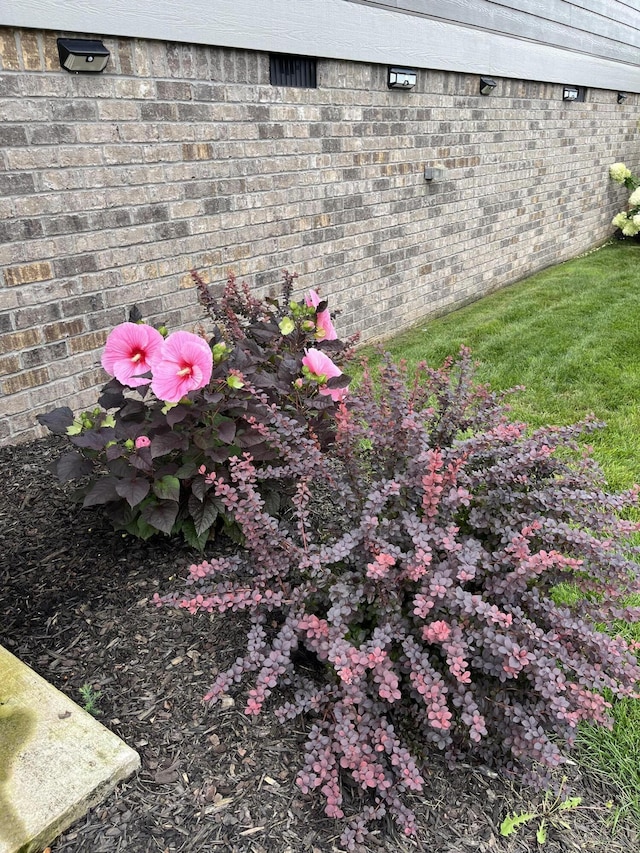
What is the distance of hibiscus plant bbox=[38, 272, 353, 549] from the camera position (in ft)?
6.03

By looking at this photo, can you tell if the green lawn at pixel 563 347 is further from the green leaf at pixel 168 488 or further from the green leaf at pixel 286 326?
the green leaf at pixel 168 488

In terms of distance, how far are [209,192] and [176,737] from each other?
3189mm

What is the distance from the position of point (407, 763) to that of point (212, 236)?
10.8 ft

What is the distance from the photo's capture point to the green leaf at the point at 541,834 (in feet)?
4.82

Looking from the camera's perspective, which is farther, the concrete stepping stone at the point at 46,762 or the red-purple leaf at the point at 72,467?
the red-purple leaf at the point at 72,467

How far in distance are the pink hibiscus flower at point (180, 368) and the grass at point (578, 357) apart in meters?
1.47

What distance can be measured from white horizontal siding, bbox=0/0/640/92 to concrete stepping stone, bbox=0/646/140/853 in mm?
2701

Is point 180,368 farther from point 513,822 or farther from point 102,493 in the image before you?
point 513,822

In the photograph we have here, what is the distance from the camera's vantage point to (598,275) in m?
7.98

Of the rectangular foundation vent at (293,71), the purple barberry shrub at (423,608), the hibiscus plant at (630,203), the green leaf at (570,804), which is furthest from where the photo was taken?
the hibiscus plant at (630,203)

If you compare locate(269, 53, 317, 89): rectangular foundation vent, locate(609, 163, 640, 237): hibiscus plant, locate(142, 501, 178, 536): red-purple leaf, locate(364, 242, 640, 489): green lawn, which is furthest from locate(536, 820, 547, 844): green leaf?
locate(609, 163, 640, 237): hibiscus plant

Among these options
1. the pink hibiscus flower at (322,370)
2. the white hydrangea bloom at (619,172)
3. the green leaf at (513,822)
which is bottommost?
the green leaf at (513,822)

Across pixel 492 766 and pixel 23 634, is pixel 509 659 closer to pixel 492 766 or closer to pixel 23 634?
pixel 492 766

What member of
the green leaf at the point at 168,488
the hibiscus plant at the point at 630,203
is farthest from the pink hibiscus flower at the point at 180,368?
the hibiscus plant at the point at 630,203
